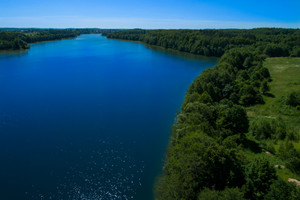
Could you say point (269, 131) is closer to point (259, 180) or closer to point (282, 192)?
point (259, 180)

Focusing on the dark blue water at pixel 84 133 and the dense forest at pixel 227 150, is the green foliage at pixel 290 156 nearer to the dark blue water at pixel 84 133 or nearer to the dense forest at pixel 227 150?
the dense forest at pixel 227 150

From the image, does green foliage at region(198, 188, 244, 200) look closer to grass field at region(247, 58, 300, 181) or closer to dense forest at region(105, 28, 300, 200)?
dense forest at region(105, 28, 300, 200)

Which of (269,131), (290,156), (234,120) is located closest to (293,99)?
(269,131)

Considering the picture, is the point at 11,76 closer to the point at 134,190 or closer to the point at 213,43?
the point at 134,190

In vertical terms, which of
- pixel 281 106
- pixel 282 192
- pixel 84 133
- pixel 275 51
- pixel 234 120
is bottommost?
pixel 84 133

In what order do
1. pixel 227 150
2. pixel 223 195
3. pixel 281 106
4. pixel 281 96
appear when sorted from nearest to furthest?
1. pixel 223 195
2. pixel 227 150
3. pixel 281 106
4. pixel 281 96


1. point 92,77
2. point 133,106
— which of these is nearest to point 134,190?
point 133,106
